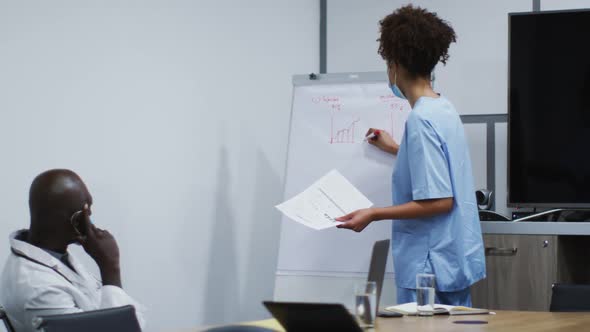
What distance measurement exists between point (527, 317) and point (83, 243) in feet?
3.91

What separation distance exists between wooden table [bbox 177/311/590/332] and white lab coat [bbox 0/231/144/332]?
21.6 inches

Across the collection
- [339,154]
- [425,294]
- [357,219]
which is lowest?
[425,294]

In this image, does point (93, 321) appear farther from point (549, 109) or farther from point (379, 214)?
point (549, 109)

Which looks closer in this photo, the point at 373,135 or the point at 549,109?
the point at 373,135

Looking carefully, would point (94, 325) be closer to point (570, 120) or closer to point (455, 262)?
point (455, 262)

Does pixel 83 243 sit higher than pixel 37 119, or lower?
lower

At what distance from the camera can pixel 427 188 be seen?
264 centimetres

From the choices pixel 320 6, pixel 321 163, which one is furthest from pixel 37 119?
pixel 320 6

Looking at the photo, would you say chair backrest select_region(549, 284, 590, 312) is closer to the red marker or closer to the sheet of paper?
the sheet of paper

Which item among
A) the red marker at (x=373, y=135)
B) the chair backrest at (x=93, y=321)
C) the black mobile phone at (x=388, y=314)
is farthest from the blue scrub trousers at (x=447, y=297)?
the chair backrest at (x=93, y=321)

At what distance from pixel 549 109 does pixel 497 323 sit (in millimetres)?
1938

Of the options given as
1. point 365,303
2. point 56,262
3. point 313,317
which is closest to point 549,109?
point 365,303

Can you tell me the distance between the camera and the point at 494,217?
372 cm

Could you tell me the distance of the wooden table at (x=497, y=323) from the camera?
5.87ft
